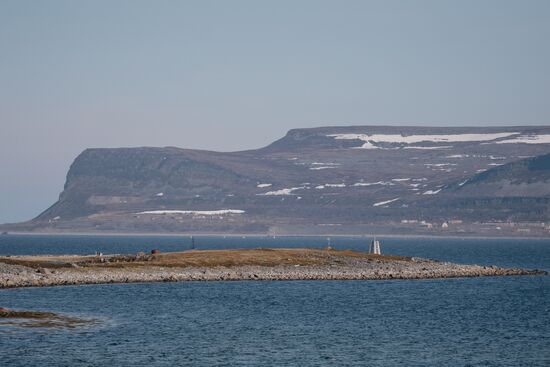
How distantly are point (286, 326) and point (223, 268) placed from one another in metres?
39.3

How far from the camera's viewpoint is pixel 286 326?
67875 millimetres

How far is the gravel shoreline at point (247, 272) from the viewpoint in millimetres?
92750

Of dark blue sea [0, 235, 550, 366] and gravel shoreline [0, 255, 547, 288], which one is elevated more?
gravel shoreline [0, 255, 547, 288]

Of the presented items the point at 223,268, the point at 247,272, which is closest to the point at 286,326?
the point at 247,272

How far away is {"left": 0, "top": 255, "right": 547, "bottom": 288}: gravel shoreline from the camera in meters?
92.8

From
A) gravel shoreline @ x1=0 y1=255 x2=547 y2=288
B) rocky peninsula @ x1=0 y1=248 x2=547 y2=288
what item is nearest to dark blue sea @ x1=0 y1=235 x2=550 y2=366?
gravel shoreline @ x1=0 y1=255 x2=547 y2=288

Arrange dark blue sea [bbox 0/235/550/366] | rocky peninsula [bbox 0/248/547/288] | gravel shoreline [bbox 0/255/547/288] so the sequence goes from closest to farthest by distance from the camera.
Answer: dark blue sea [bbox 0/235/550/366]
gravel shoreline [bbox 0/255/547/288]
rocky peninsula [bbox 0/248/547/288]

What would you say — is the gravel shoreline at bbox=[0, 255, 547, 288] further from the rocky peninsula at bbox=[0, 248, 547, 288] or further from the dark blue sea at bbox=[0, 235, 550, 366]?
the dark blue sea at bbox=[0, 235, 550, 366]

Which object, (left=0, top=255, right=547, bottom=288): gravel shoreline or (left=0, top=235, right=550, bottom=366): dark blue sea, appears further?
(left=0, top=255, right=547, bottom=288): gravel shoreline

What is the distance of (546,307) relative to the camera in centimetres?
8388

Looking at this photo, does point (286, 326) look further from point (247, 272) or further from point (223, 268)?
point (223, 268)

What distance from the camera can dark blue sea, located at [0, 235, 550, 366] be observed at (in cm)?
5397

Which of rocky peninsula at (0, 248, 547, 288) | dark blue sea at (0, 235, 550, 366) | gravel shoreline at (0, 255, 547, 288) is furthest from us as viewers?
rocky peninsula at (0, 248, 547, 288)

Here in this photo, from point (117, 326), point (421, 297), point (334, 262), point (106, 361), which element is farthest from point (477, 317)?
point (334, 262)
